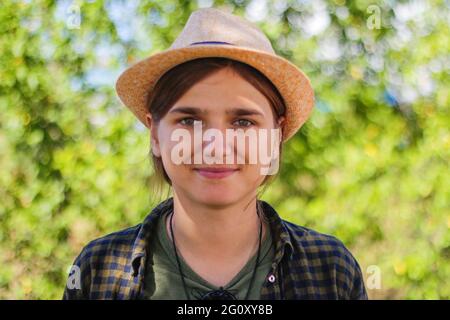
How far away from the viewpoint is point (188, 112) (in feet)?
5.00

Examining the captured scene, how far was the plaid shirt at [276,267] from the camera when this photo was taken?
160cm

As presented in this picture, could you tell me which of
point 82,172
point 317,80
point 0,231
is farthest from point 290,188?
point 0,231

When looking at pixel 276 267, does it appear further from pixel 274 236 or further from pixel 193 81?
pixel 193 81

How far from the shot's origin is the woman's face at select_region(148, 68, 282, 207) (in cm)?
150

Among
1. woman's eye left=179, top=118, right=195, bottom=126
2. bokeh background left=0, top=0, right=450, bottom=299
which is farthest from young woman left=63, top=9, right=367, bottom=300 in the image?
bokeh background left=0, top=0, right=450, bottom=299

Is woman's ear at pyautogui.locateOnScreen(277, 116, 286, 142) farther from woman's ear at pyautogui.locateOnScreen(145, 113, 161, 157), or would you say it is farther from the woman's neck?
woman's ear at pyautogui.locateOnScreen(145, 113, 161, 157)

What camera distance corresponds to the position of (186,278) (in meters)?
1.59

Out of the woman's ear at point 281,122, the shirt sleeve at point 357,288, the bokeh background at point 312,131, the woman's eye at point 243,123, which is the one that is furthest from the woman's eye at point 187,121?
the bokeh background at point 312,131

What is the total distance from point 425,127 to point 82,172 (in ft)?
5.02

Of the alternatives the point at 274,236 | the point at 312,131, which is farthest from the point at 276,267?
the point at 312,131

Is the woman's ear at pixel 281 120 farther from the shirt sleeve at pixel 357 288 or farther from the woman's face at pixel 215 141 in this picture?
the shirt sleeve at pixel 357 288

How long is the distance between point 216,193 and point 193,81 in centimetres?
28

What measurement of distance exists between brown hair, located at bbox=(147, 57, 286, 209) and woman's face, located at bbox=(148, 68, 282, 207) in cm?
2

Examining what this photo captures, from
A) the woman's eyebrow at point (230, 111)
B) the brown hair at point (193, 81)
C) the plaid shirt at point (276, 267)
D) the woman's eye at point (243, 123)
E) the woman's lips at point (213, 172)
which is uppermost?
the brown hair at point (193, 81)
